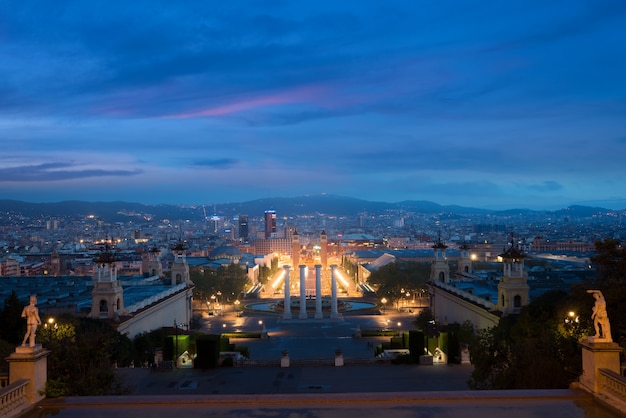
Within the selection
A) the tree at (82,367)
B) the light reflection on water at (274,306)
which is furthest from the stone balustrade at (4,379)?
the light reflection on water at (274,306)

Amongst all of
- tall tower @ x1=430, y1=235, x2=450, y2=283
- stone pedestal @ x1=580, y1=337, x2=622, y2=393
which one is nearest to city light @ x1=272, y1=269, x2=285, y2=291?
tall tower @ x1=430, y1=235, x2=450, y2=283

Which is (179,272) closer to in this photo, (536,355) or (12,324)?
(12,324)

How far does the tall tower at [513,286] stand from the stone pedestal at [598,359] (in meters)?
23.0

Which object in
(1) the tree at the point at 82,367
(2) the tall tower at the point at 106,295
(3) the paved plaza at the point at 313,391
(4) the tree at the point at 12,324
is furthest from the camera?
(2) the tall tower at the point at 106,295

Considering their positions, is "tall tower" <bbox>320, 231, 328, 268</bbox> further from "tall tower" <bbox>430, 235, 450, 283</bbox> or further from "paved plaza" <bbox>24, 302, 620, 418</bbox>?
"tall tower" <bbox>430, 235, 450, 283</bbox>

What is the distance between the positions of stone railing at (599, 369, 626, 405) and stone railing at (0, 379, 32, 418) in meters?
10.7

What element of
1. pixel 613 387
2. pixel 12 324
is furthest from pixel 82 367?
pixel 613 387

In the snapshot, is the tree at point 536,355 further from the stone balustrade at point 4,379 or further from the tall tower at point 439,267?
the tall tower at point 439,267

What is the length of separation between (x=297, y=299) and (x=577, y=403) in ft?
211

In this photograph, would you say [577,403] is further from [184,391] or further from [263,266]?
[263,266]

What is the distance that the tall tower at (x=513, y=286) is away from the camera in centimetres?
3556

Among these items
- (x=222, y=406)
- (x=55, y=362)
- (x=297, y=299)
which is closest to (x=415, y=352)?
(x=55, y=362)

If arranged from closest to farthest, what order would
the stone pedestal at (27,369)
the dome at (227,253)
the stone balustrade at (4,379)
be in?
the stone pedestal at (27,369) → the stone balustrade at (4,379) → the dome at (227,253)

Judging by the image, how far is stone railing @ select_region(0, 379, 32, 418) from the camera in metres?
11.8
